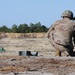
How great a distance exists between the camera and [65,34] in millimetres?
13023

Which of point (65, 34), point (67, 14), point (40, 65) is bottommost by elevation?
point (40, 65)

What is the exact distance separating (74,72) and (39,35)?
50502 mm

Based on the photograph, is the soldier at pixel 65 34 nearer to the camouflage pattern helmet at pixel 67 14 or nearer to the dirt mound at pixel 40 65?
the camouflage pattern helmet at pixel 67 14

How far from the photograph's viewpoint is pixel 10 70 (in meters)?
9.38

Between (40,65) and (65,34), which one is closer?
(40,65)

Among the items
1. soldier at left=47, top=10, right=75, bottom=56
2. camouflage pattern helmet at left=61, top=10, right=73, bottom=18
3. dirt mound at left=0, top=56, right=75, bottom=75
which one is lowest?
dirt mound at left=0, top=56, right=75, bottom=75

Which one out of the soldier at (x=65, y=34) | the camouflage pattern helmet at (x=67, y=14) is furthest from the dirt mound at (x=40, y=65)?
the camouflage pattern helmet at (x=67, y=14)

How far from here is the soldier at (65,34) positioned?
12992mm

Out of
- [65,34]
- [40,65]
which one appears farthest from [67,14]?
[40,65]

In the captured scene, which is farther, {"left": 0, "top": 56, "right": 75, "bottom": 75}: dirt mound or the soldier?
the soldier

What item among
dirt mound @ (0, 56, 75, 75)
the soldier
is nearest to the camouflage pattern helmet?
the soldier

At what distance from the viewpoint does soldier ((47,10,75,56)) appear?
13.0 m

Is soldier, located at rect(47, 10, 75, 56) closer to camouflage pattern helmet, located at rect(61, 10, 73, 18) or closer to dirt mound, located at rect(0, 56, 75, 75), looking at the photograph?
camouflage pattern helmet, located at rect(61, 10, 73, 18)

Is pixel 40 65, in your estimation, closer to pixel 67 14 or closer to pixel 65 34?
pixel 65 34
